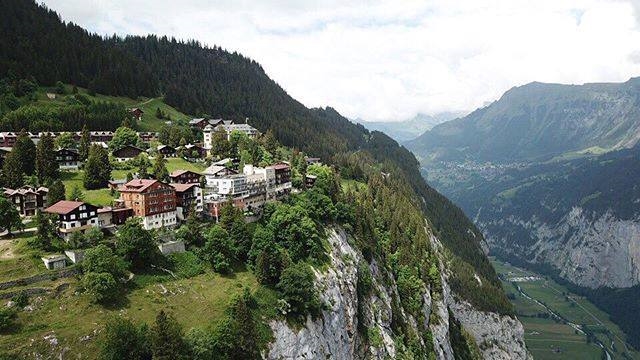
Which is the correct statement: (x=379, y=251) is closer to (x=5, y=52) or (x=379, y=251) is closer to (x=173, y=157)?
(x=173, y=157)

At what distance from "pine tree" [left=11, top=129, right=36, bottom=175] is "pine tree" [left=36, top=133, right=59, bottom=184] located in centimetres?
206

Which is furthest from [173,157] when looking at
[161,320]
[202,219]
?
[161,320]

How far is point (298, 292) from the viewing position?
81125mm

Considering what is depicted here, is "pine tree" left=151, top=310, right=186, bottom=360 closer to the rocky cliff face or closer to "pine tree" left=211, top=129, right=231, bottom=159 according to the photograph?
the rocky cliff face

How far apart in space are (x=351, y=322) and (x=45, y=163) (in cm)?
7077

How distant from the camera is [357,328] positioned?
3807 inches

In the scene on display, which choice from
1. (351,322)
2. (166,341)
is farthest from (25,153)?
(351,322)

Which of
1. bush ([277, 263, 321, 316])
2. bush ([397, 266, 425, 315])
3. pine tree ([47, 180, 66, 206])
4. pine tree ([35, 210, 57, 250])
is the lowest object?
bush ([397, 266, 425, 315])

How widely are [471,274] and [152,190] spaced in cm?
13848

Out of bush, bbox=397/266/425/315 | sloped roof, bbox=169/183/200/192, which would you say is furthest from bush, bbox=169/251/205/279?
bush, bbox=397/266/425/315

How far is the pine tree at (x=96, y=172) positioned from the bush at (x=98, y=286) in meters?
42.7

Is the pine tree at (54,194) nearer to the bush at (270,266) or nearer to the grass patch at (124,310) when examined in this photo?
the grass patch at (124,310)

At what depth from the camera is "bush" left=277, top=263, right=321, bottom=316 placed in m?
80.8

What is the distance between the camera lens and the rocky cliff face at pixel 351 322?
254 feet
